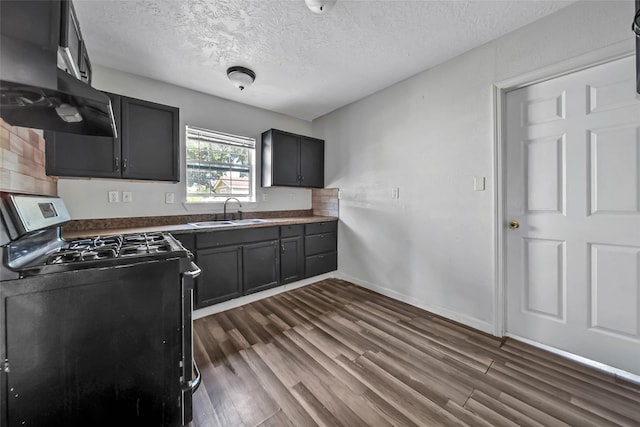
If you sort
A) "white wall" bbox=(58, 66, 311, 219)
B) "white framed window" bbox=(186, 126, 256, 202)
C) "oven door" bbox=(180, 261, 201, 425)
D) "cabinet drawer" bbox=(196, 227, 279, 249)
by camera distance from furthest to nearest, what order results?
1. "white framed window" bbox=(186, 126, 256, 202)
2. "cabinet drawer" bbox=(196, 227, 279, 249)
3. "white wall" bbox=(58, 66, 311, 219)
4. "oven door" bbox=(180, 261, 201, 425)

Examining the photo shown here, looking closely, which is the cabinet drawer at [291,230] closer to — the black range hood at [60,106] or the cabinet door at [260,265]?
the cabinet door at [260,265]

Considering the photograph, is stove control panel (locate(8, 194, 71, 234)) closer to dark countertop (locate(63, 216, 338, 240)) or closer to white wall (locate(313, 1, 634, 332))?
dark countertop (locate(63, 216, 338, 240))

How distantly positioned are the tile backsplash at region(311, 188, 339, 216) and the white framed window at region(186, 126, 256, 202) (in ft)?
3.51

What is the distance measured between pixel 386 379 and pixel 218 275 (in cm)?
177

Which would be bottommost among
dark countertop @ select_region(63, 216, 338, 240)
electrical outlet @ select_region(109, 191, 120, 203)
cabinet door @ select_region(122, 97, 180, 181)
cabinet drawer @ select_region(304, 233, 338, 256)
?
cabinet drawer @ select_region(304, 233, 338, 256)

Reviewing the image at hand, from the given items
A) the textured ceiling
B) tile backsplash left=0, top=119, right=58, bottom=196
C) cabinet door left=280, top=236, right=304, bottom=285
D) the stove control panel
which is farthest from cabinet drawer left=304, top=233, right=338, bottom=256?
tile backsplash left=0, top=119, right=58, bottom=196

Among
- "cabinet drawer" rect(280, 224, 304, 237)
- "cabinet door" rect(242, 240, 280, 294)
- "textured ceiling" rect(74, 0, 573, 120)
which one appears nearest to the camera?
"textured ceiling" rect(74, 0, 573, 120)

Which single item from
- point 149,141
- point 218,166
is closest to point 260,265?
point 218,166

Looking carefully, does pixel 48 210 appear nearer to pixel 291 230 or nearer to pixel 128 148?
pixel 128 148

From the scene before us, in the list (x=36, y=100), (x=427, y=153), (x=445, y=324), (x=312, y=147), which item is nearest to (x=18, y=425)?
(x=36, y=100)

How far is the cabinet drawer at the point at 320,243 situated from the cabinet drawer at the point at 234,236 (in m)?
0.52

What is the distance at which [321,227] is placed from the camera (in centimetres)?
338

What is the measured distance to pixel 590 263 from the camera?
165 cm

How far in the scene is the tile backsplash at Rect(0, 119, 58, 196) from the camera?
113 centimetres
